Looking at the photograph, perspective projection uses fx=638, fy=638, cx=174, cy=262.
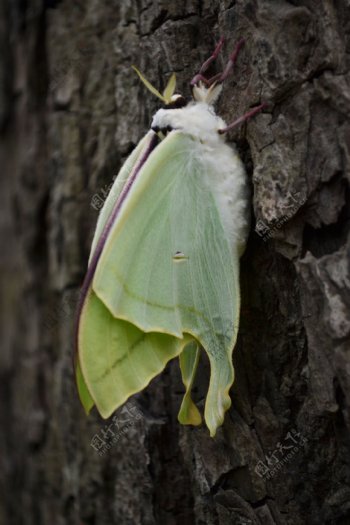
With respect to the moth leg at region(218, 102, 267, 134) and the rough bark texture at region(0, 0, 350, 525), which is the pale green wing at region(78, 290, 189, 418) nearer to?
the rough bark texture at region(0, 0, 350, 525)

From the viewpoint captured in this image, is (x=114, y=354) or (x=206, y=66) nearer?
(x=114, y=354)

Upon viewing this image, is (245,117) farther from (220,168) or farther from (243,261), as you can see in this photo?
(243,261)

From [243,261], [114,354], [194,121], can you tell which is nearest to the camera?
[114,354]

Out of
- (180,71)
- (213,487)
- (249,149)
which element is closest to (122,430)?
(213,487)

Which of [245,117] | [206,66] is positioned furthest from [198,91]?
[245,117]

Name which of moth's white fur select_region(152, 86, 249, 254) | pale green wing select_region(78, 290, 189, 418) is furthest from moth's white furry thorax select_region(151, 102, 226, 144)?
pale green wing select_region(78, 290, 189, 418)
